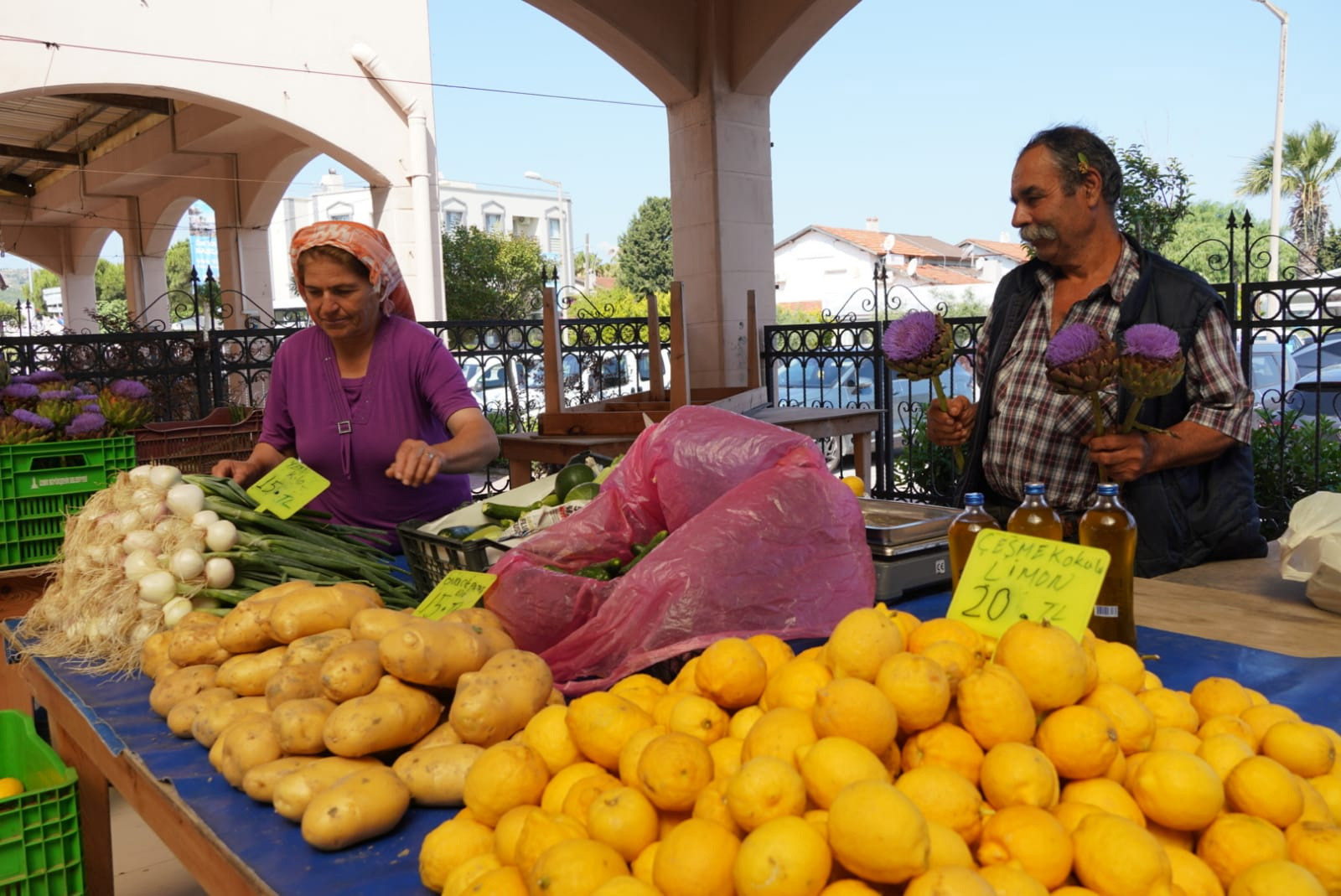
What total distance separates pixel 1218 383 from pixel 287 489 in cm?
221

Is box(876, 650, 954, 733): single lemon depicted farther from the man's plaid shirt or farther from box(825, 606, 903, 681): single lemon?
the man's plaid shirt

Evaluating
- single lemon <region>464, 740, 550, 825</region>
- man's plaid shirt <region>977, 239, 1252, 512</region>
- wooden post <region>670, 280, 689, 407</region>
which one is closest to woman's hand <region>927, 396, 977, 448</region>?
man's plaid shirt <region>977, 239, 1252, 512</region>

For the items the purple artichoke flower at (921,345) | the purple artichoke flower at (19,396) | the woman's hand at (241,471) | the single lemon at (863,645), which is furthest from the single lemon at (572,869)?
the purple artichoke flower at (19,396)

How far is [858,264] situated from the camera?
1641 inches

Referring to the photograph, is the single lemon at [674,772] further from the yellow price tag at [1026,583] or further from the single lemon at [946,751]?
the yellow price tag at [1026,583]

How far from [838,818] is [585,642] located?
786 mm

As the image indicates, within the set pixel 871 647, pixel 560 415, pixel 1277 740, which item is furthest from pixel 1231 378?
pixel 560 415

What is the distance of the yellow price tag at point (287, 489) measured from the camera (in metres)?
2.31

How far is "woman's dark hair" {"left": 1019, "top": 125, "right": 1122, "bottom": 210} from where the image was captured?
246 centimetres

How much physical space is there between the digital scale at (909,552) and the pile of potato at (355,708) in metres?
0.78

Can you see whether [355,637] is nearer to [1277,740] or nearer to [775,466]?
[775,466]

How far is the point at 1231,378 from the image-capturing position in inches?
93.0

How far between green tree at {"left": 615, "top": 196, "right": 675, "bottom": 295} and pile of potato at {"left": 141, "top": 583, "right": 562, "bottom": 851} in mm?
42614

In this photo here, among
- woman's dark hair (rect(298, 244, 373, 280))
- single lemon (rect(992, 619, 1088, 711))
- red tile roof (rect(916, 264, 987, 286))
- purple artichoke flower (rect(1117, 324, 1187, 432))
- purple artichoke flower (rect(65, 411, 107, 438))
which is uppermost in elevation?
red tile roof (rect(916, 264, 987, 286))
